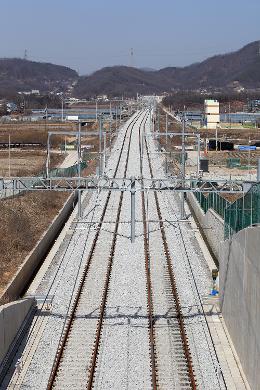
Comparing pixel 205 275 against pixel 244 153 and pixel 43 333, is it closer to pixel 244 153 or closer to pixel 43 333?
pixel 43 333

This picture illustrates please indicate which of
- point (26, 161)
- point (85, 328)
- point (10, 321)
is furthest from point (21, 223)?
point (26, 161)

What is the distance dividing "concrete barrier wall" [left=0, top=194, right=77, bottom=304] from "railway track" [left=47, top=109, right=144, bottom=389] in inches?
58.8

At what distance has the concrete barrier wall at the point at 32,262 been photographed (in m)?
17.8

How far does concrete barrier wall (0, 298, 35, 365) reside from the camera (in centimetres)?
1400

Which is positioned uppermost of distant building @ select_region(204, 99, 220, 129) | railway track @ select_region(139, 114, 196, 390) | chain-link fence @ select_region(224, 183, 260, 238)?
distant building @ select_region(204, 99, 220, 129)

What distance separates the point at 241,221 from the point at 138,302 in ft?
13.3

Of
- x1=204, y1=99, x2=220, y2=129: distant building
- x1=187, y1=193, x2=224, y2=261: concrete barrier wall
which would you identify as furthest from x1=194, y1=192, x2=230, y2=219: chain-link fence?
x1=204, y1=99, x2=220, y2=129: distant building

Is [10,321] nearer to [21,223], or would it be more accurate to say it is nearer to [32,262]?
[32,262]

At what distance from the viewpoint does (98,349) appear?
14750 millimetres

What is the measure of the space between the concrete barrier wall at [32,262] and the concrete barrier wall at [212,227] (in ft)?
17.3

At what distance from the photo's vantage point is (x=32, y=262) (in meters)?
21.1

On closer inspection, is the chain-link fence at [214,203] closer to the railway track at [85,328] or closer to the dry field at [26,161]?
the railway track at [85,328]

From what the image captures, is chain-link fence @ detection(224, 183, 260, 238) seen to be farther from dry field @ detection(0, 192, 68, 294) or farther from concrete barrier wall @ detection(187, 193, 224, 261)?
dry field @ detection(0, 192, 68, 294)

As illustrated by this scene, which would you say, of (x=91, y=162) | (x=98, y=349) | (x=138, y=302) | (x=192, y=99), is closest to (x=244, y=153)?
(x=91, y=162)
